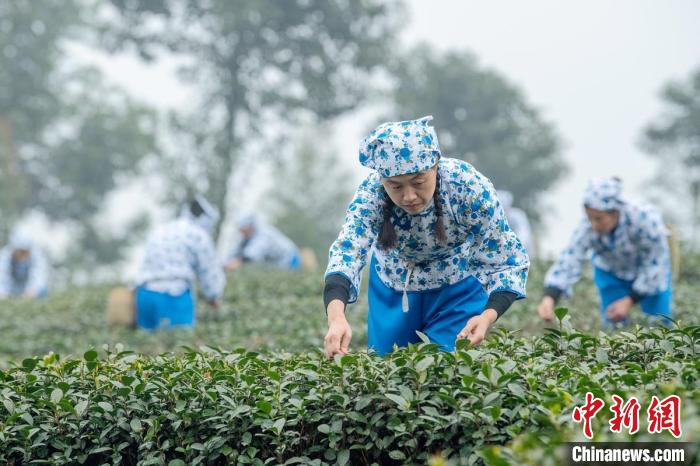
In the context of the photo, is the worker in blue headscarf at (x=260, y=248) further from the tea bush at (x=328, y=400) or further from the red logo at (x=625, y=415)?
the red logo at (x=625, y=415)

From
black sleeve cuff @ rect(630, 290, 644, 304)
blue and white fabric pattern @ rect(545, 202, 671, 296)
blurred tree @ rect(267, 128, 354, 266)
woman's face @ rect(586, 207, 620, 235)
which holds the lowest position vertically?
black sleeve cuff @ rect(630, 290, 644, 304)

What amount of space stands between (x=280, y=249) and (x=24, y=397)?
10.7m

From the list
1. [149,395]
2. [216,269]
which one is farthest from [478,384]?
[216,269]

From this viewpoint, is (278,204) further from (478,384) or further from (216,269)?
(478,384)

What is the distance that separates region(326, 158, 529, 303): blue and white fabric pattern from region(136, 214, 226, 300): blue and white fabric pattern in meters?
4.87

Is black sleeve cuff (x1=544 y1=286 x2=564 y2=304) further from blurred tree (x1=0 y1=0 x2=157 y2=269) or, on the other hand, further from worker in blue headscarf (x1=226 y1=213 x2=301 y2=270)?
blurred tree (x1=0 y1=0 x2=157 y2=269)

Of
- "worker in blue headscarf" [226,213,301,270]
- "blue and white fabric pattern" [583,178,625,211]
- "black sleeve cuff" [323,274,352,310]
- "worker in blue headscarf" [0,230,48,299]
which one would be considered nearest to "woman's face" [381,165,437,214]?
"black sleeve cuff" [323,274,352,310]

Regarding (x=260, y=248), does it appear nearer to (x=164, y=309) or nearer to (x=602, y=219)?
(x=164, y=309)

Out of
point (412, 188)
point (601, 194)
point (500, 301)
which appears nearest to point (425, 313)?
point (500, 301)

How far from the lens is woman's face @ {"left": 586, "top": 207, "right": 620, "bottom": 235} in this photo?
6.17 metres

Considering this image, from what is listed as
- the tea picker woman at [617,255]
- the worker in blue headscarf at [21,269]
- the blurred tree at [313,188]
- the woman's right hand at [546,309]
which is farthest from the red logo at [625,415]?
the blurred tree at [313,188]

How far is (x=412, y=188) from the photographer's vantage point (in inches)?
137

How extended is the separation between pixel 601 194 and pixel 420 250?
268 cm

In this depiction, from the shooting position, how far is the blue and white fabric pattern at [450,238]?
3.67 meters
